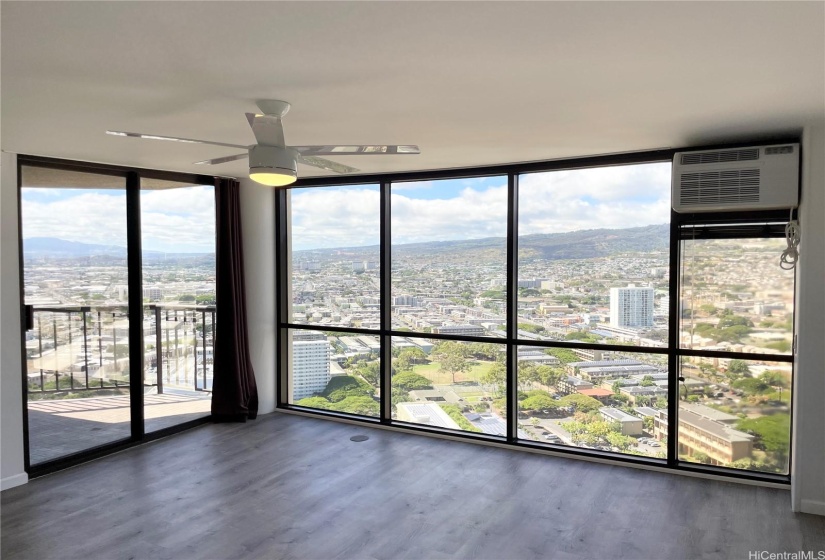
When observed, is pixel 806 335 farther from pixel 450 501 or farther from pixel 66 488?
pixel 66 488

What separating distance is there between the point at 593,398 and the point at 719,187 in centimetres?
193

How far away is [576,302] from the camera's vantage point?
4.74m

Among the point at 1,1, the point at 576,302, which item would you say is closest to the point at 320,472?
the point at 576,302

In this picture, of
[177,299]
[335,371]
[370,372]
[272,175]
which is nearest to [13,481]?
[177,299]

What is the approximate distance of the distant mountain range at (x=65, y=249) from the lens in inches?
167

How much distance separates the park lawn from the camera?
5.11 meters

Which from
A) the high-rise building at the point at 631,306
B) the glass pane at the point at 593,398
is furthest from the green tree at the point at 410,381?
the high-rise building at the point at 631,306

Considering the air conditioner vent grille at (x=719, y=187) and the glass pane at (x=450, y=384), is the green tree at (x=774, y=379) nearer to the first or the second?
the air conditioner vent grille at (x=719, y=187)

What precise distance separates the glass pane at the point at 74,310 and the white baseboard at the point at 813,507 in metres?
5.23

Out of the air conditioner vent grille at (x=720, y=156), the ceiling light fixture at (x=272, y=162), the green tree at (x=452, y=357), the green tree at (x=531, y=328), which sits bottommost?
the green tree at (x=452, y=357)

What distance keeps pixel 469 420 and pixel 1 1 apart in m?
4.45

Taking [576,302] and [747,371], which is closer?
[747,371]

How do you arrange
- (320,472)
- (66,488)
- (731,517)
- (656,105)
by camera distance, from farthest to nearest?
(320,472), (66,488), (731,517), (656,105)

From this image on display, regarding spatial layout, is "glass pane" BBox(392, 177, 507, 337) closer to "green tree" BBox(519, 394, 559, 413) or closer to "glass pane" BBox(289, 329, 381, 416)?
"glass pane" BBox(289, 329, 381, 416)
